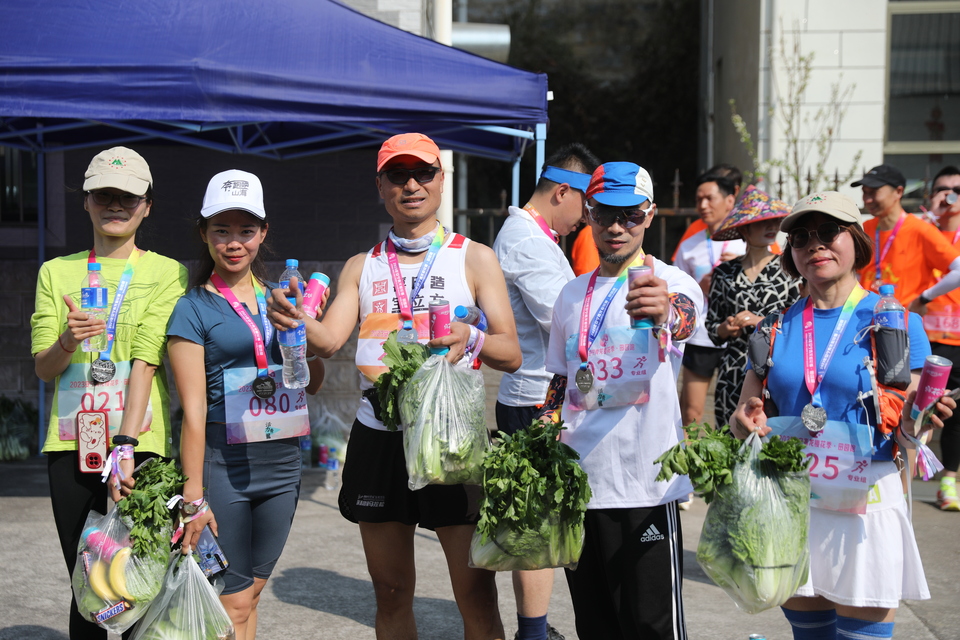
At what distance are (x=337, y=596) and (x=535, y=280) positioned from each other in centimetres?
211

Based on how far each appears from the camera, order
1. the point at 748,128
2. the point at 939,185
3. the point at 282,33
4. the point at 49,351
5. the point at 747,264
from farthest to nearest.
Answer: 1. the point at 748,128
2. the point at 939,185
3. the point at 282,33
4. the point at 747,264
5. the point at 49,351

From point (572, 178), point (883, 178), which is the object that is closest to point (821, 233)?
point (572, 178)

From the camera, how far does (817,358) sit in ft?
9.73

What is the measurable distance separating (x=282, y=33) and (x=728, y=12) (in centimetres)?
743

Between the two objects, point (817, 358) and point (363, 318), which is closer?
point (817, 358)

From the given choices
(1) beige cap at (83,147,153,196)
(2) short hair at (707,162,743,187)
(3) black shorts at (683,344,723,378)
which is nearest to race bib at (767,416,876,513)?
(1) beige cap at (83,147,153,196)

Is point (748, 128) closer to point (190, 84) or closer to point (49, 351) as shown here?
point (190, 84)

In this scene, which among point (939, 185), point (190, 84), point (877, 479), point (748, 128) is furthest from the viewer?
point (748, 128)

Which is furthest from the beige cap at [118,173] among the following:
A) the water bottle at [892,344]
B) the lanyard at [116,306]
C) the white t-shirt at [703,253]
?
the white t-shirt at [703,253]

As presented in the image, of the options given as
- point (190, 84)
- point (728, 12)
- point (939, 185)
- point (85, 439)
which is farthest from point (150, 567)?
point (728, 12)

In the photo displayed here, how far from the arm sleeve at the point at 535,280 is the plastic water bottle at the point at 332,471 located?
3.63 metres

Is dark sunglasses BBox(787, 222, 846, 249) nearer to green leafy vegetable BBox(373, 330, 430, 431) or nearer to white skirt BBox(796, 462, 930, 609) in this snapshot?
white skirt BBox(796, 462, 930, 609)

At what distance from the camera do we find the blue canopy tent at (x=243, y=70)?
5469 mm

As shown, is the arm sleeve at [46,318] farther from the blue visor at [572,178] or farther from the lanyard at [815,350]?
the lanyard at [815,350]
